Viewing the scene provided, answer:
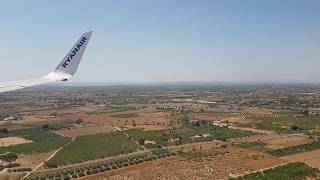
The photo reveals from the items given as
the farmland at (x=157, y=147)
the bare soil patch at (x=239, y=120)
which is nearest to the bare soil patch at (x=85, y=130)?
the farmland at (x=157, y=147)

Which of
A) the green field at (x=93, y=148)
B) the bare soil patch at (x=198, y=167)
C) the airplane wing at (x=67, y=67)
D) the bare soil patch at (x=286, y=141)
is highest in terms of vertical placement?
the airplane wing at (x=67, y=67)

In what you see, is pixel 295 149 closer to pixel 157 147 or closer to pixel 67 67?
pixel 157 147

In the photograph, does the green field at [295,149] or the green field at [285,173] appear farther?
the green field at [295,149]

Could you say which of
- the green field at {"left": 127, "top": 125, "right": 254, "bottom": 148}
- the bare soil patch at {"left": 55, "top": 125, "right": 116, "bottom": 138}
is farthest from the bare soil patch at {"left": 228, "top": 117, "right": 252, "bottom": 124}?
the bare soil patch at {"left": 55, "top": 125, "right": 116, "bottom": 138}

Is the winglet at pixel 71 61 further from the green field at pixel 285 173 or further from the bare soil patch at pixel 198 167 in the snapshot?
the green field at pixel 285 173

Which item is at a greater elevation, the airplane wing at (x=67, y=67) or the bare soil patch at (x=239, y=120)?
the airplane wing at (x=67, y=67)

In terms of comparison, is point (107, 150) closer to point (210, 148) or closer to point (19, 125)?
point (210, 148)
